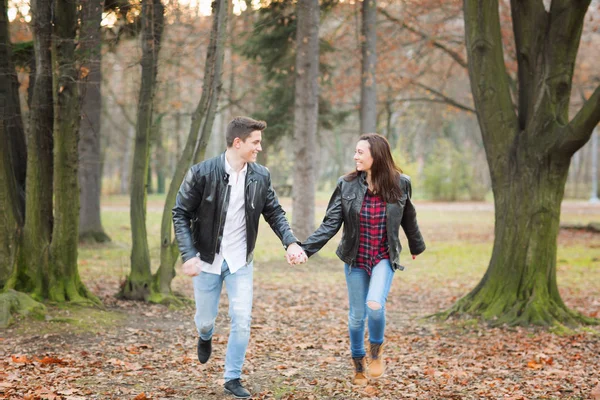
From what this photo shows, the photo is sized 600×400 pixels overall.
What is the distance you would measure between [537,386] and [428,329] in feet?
9.26

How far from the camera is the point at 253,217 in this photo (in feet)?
17.2

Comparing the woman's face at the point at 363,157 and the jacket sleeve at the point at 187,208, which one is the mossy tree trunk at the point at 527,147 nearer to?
the woman's face at the point at 363,157

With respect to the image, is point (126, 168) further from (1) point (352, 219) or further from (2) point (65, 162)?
(1) point (352, 219)

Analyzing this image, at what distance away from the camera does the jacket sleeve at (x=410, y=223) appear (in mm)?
5738

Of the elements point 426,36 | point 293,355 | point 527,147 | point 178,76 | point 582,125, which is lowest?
point 293,355

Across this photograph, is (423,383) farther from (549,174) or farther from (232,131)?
(549,174)

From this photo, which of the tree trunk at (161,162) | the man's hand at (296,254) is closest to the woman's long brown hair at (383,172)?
the man's hand at (296,254)

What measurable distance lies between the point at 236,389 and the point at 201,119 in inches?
A: 196

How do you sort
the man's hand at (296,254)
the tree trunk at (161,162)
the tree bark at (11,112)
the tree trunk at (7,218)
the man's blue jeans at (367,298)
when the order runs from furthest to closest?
the tree trunk at (161,162) → the tree bark at (11,112) → the tree trunk at (7,218) → the man's blue jeans at (367,298) → the man's hand at (296,254)

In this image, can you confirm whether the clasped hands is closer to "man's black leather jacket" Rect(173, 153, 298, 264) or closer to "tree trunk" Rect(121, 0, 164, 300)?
"man's black leather jacket" Rect(173, 153, 298, 264)

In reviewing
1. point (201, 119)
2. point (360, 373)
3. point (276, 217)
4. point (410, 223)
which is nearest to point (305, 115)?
point (201, 119)

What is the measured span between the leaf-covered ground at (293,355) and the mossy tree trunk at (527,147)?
569 millimetres

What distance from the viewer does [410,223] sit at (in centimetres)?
582

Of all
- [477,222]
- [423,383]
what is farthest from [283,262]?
[477,222]
